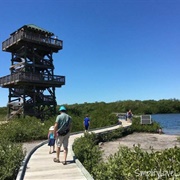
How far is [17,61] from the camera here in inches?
1308

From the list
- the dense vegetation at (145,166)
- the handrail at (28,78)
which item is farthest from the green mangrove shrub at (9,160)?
the handrail at (28,78)

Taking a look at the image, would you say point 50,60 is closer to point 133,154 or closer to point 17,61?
point 17,61

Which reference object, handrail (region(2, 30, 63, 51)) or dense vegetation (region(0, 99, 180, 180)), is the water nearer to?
dense vegetation (region(0, 99, 180, 180))

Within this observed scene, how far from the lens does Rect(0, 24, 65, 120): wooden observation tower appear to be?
1150 inches

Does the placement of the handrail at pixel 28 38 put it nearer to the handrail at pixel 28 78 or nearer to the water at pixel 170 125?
the handrail at pixel 28 78

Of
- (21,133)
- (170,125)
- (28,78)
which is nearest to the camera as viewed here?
(21,133)

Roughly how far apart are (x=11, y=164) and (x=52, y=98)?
25.0m

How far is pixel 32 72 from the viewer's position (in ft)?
95.6

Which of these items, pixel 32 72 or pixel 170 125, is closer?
pixel 32 72

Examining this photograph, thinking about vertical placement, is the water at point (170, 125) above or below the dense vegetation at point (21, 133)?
below

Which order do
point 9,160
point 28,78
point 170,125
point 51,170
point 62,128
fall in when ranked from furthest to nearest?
1. point 170,125
2. point 28,78
3. point 62,128
4. point 51,170
5. point 9,160

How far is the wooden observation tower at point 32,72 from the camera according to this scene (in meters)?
29.2

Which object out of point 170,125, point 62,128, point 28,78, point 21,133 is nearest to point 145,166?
point 62,128

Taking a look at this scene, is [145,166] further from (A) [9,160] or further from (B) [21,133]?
(B) [21,133]
